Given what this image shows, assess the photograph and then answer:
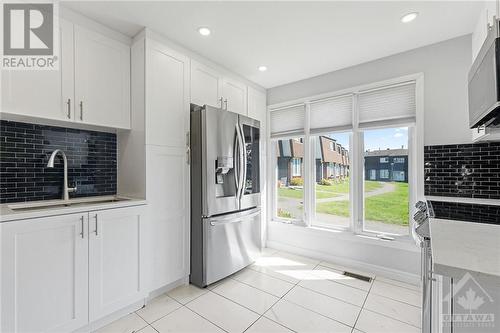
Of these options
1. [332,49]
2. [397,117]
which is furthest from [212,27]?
[397,117]

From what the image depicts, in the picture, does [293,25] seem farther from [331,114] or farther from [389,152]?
[389,152]

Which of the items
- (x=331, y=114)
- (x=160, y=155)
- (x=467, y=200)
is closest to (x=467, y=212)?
(x=467, y=200)

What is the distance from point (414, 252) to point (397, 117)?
149 centimetres

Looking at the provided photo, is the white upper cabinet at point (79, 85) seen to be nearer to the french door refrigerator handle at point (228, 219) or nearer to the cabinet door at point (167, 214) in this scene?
the cabinet door at point (167, 214)

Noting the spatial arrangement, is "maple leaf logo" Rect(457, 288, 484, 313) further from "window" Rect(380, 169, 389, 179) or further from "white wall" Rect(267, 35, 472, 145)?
"window" Rect(380, 169, 389, 179)

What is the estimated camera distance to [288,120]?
3.45 meters

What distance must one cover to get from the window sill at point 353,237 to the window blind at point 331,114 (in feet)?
4.47

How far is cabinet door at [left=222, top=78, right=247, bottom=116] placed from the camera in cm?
287

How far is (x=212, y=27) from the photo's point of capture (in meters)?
2.06

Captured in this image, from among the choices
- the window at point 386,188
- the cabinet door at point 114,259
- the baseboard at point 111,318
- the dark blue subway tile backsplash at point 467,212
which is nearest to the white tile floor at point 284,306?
the baseboard at point 111,318

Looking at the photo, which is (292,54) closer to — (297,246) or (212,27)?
(212,27)

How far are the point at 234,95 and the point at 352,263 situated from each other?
8.61ft

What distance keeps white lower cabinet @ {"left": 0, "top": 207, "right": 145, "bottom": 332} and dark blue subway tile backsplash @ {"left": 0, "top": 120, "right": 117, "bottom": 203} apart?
0.69m

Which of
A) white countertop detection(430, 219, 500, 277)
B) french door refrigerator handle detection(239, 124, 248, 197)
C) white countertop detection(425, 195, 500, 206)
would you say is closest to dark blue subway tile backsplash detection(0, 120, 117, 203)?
french door refrigerator handle detection(239, 124, 248, 197)
